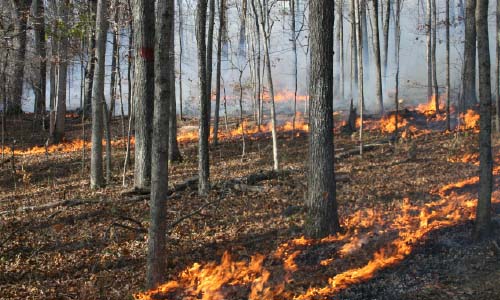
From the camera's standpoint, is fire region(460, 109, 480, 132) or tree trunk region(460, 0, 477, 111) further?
fire region(460, 109, 480, 132)

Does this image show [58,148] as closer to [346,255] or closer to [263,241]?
[263,241]

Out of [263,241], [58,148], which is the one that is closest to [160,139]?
[263,241]

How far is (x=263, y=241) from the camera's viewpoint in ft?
25.7

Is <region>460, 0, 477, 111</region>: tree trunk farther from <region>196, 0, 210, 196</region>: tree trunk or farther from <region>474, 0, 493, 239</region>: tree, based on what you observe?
<region>196, 0, 210, 196</region>: tree trunk

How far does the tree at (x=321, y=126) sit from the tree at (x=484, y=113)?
93.5 inches

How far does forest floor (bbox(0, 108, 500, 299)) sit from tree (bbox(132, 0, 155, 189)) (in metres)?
0.86

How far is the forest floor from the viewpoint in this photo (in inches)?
241

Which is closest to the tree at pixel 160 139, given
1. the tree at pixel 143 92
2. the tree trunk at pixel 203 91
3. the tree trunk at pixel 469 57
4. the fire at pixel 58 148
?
the tree at pixel 143 92

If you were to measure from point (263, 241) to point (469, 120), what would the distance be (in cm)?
1520

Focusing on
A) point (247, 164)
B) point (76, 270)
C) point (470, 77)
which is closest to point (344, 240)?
point (76, 270)

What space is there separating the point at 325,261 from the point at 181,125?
60.2ft

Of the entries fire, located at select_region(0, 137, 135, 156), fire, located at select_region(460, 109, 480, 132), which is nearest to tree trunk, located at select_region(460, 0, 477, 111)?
fire, located at select_region(460, 109, 480, 132)

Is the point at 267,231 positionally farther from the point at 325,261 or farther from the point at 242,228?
the point at 325,261

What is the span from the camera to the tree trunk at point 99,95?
11617 millimetres
